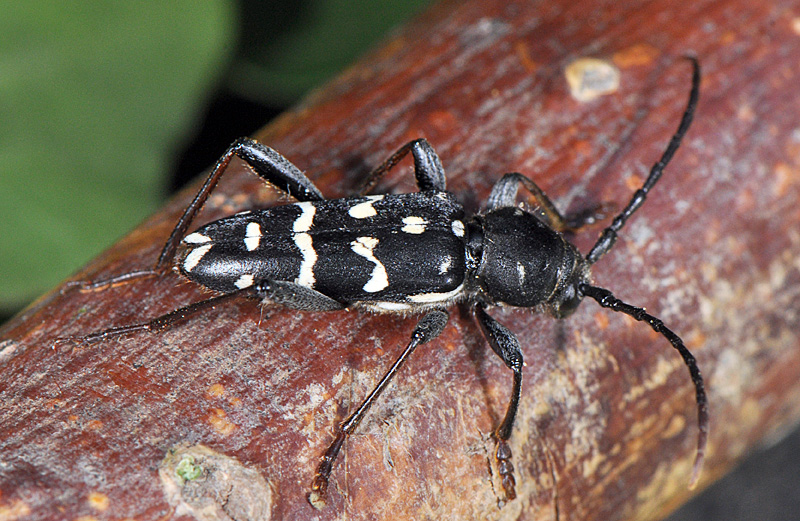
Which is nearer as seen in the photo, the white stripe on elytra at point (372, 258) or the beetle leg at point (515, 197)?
the white stripe on elytra at point (372, 258)

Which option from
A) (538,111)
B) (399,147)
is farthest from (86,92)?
(538,111)

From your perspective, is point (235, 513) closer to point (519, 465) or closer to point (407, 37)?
point (519, 465)

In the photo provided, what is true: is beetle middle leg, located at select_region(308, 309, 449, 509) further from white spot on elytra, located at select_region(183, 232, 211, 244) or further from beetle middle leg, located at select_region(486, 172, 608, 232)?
white spot on elytra, located at select_region(183, 232, 211, 244)

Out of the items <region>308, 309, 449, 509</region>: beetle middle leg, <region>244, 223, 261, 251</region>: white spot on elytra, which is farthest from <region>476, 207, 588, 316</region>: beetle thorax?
<region>244, 223, 261, 251</region>: white spot on elytra

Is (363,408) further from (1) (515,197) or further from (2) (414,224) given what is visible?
(1) (515,197)

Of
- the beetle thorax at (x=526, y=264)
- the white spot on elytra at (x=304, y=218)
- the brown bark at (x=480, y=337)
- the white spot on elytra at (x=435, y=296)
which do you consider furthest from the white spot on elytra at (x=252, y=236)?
the beetle thorax at (x=526, y=264)

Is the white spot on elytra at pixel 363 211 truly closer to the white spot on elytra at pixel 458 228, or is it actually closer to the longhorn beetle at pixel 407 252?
the longhorn beetle at pixel 407 252
